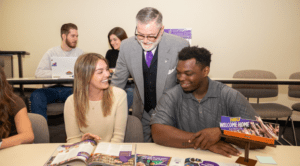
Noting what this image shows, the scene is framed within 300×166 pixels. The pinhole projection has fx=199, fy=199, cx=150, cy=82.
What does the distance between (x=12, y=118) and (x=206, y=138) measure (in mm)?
1236

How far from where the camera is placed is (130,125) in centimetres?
146

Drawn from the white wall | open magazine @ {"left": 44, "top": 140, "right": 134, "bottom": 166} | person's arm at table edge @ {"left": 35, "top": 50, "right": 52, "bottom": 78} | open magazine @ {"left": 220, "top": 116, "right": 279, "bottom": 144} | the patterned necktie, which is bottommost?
open magazine @ {"left": 44, "top": 140, "right": 134, "bottom": 166}

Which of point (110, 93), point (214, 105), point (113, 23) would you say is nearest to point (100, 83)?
point (110, 93)

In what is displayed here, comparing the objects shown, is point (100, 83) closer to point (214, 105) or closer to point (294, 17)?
point (214, 105)

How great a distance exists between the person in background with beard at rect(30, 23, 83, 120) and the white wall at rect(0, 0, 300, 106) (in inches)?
46.7

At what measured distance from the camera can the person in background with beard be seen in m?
2.57

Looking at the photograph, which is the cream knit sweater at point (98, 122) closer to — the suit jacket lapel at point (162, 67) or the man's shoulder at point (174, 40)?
the suit jacket lapel at point (162, 67)

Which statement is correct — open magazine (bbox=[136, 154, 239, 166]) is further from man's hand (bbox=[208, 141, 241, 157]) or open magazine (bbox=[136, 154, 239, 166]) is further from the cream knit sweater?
the cream knit sweater

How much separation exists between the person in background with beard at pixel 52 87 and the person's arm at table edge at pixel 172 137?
6.44 ft

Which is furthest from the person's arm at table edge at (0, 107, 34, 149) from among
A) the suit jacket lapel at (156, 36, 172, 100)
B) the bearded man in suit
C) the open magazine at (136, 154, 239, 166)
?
the suit jacket lapel at (156, 36, 172, 100)

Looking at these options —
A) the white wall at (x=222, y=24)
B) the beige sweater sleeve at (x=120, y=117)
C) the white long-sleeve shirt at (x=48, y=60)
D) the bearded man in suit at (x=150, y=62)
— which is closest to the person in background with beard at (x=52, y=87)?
the white long-sleeve shirt at (x=48, y=60)

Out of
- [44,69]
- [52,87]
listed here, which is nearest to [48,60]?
[44,69]

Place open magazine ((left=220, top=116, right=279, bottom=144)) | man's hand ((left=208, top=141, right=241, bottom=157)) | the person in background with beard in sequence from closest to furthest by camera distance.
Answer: open magazine ((left=220, top=116, right=279, bottom=144)) → man's hand ((left=208, top=141, right=241, bottom=157)) → the person in background with beard

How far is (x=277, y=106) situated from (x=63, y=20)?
14.9ft
